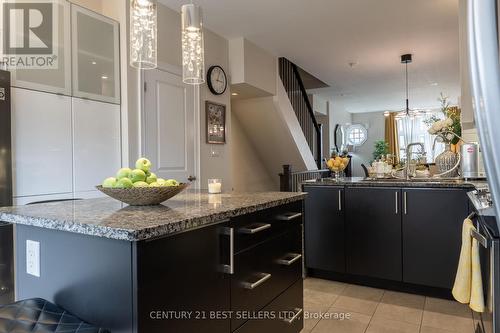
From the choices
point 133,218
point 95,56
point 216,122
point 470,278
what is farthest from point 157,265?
point 216,122

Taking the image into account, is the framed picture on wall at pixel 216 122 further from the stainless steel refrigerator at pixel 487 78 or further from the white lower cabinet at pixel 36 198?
the stainless steel refrigerator at pixel 487 78

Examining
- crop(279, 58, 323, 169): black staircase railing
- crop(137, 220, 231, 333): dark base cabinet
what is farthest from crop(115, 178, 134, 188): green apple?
crop(279, 58, 323, 169): black staircase railing

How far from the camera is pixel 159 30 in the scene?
3602 millimetres

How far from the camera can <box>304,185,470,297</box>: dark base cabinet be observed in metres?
2.71

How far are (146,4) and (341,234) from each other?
2384 mm

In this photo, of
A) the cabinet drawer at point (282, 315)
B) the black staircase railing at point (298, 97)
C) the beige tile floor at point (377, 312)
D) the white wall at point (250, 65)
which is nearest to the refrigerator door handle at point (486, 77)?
the cabinet drawer at point (282, 315)

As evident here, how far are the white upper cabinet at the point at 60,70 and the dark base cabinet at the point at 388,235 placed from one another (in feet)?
7.47

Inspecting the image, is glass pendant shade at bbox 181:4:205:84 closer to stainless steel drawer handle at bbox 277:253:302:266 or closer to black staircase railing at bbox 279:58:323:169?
stainless steel drawer handle at bbox 277:253:302:266

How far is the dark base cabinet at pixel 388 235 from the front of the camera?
2.71 meters

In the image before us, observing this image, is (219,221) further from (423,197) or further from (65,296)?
(423,197)

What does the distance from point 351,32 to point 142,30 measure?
11.0 ft

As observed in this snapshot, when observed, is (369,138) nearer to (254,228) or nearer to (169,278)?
(254,228)

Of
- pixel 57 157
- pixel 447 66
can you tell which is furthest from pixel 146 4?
pixel 447 66

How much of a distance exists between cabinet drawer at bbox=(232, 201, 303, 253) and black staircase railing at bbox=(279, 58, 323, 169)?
406 cm
